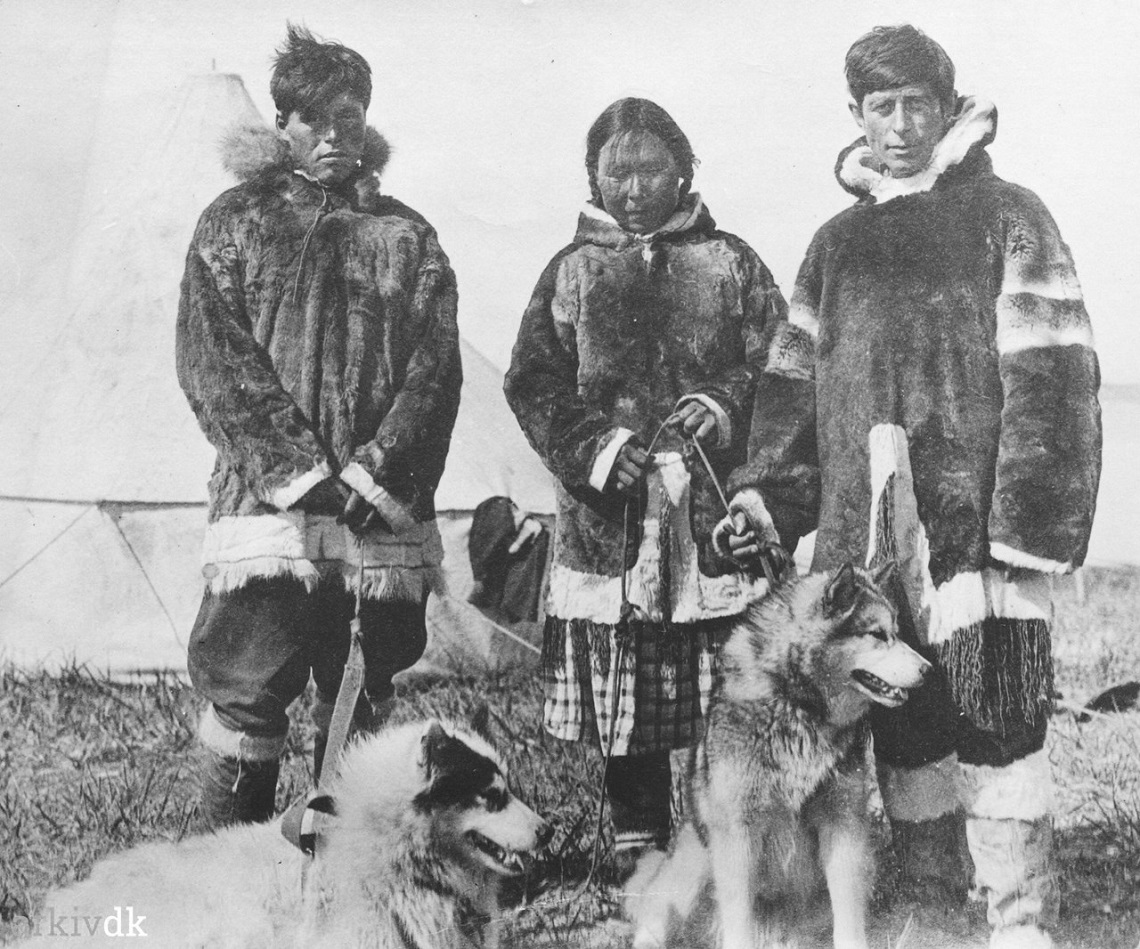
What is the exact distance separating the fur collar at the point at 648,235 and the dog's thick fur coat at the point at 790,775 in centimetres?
117

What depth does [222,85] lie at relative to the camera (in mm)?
3719

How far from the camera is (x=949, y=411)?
3.46 meters

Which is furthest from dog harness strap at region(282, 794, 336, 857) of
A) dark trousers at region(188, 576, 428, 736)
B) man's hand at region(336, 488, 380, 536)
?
man's hand at region(336, 488, 380, 536)

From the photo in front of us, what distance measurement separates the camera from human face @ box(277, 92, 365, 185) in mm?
3629

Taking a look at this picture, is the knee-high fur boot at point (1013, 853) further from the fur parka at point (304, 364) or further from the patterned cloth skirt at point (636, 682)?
the fur parka at point (304, 364)

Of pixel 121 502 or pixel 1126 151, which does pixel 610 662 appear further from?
pixel 1126 151

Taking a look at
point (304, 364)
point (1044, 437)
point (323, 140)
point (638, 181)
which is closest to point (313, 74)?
point (323, 140)

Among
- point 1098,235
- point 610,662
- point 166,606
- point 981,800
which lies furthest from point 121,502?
point 1098,235

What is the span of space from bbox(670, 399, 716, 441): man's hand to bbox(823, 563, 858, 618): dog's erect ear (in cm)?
59

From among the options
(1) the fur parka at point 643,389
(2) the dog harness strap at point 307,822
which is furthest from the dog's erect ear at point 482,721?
(2) the dog harness strap at point 307,822

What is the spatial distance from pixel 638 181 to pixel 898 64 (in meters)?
0.93

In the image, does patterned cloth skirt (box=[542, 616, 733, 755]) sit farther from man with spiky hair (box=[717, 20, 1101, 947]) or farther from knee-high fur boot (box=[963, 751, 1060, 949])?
knee-high fur boot (box=[963, 751, 1060, 949])

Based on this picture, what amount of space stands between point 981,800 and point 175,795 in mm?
2465

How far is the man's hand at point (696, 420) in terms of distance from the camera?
3.50 m
